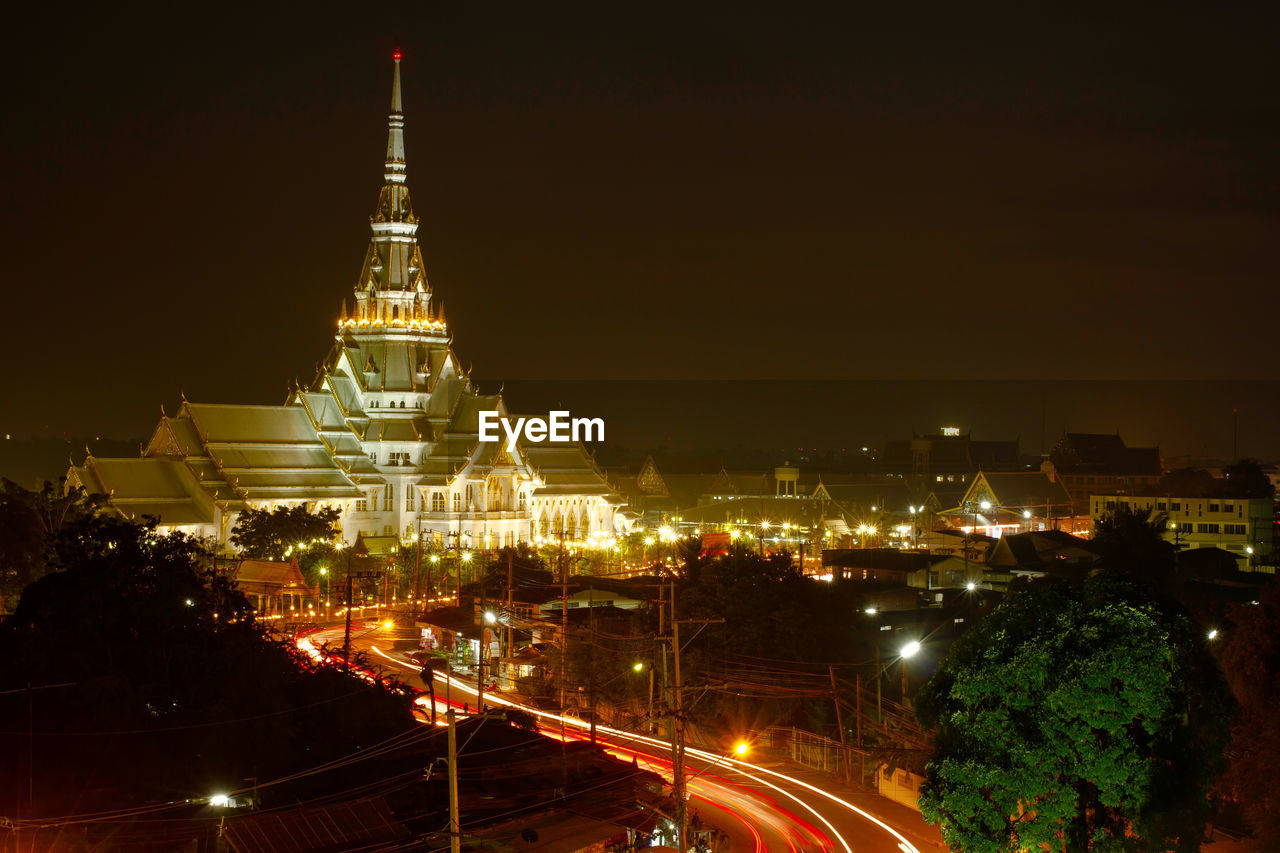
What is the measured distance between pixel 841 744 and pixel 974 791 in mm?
9927

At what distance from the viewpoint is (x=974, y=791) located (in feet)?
74.6

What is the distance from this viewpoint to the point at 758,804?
29.5 meters

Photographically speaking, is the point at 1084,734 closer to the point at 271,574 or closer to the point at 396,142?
the point at 271,574

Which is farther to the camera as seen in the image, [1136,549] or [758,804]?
[1136,549]

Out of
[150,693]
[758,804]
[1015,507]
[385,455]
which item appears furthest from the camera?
[1015,507]

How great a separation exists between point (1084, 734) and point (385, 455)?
57302 mm

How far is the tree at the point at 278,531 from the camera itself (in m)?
58.6

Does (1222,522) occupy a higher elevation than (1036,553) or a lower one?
higher

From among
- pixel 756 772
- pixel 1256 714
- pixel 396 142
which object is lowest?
pixel 756 772

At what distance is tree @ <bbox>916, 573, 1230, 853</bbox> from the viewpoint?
22.3m

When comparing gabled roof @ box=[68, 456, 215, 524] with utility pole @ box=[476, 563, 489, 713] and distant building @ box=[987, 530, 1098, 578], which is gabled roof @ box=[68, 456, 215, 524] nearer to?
utility pole @ box=[476, 563, 489, 713]

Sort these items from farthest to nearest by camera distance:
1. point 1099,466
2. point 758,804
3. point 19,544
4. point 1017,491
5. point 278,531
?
point 1099,466, point 1017,491, point 278,531, point 19,544, point 758,804

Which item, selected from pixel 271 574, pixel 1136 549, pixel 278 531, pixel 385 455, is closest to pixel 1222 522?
pixel 1136 549

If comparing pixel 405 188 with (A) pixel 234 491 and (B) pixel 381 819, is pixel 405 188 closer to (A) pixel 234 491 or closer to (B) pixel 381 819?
(A) pixel 234 491
